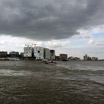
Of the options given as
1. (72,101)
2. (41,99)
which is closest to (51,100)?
(41,99)

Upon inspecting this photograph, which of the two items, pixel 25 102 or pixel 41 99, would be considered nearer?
pixel 25 102

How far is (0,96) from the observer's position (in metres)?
12.2

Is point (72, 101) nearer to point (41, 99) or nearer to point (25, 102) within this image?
point (41, 99)

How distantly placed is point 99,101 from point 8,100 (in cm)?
731

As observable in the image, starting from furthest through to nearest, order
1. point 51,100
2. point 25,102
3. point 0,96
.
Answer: point 0,96, point 51,100, point 25,102

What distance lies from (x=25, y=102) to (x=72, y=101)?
3.70m

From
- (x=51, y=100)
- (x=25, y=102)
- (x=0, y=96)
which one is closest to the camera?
(x=25, y=102)

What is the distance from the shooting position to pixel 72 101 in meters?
11.3

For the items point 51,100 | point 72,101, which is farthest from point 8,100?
point 72,101

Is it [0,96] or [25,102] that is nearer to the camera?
[25,102]

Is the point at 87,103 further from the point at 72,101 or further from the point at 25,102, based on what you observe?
the point at 25,102

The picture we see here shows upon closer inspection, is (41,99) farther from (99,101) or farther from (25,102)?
(99,101)

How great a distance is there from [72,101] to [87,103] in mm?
1178

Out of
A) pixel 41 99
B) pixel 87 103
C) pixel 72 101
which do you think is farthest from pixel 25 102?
pixel 87 103
